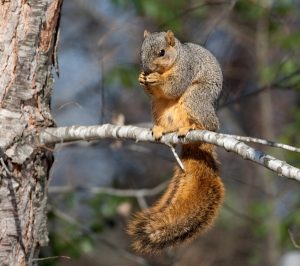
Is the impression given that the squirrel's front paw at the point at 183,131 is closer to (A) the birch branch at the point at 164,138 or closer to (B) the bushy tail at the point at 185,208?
(A) the birch branch at the point at 164,138

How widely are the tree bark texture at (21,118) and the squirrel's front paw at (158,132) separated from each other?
397 millimetres

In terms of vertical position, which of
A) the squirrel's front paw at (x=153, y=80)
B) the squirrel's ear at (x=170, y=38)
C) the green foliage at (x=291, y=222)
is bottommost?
the green foliage at (x=291, y=222)

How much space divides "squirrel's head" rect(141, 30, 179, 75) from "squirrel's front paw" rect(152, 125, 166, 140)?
22cm

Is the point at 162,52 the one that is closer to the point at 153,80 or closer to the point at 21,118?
the point at 153,80

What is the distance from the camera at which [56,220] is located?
4.70m

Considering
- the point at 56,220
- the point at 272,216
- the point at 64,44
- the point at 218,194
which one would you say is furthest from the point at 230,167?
the point at 218,194

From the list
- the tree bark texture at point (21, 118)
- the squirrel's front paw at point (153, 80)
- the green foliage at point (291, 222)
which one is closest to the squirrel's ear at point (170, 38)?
the squirrel's front paw at point (153, 80)

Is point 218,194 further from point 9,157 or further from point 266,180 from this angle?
point 266,180

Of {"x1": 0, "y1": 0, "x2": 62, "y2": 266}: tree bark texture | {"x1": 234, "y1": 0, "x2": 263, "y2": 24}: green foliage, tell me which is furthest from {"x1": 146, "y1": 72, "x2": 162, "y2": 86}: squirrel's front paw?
{"x1": 234, "y1": 0, "x2": 263, "y2": 24}: green foliage

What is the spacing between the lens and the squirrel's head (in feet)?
9.84

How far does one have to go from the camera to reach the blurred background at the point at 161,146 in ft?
15.3

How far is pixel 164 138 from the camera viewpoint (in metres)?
2.80

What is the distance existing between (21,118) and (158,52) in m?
0.58

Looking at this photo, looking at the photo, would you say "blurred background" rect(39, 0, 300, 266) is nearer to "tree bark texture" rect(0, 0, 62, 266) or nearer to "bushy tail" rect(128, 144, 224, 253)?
"bushy tail" rect(128, 144, 224, 253)
